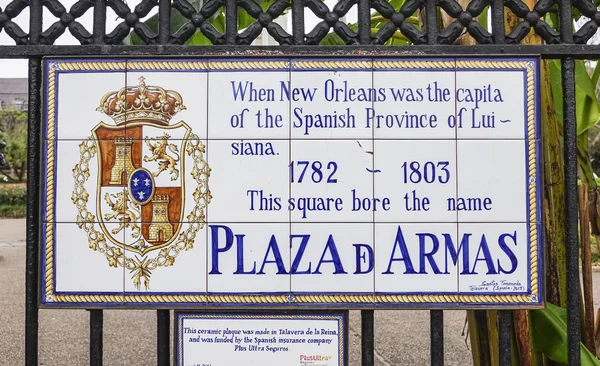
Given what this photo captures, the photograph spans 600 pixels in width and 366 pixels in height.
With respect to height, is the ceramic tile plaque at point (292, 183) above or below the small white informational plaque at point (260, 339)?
above

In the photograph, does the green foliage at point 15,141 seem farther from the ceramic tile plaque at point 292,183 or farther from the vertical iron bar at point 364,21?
the vertical iron bar at point 364,21

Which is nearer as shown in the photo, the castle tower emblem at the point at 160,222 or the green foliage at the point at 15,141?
the castle tower emblem at the point at 160,222

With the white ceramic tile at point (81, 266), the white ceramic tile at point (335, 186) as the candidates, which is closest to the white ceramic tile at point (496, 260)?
the white ceramic tile at point (335, 186)

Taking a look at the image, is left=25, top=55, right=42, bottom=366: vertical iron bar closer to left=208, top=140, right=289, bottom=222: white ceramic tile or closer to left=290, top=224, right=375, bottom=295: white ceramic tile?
left=208, top=140, right=289, bottom=222: white ceramic tile

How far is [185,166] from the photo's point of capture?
2.04 metres

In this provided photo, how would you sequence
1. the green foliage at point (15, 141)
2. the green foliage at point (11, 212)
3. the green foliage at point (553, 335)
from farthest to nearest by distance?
the green foliage at point (15, 141) → the green foliage at point (11, 212) → the green foliage at point (553, 335)

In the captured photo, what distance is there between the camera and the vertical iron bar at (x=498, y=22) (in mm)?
2000

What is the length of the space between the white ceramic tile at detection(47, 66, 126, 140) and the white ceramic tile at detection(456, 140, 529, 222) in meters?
1.42

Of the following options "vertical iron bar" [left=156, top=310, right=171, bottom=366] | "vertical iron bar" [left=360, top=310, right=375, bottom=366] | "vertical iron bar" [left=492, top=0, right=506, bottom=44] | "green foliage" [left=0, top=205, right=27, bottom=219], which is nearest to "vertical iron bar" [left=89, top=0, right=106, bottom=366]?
"vertical iron bar" [left=156, top=310, right=171, bottom=366]

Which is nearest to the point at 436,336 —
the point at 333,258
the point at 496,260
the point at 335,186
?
the point at 496,260

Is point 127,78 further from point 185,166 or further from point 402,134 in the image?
point 402,134

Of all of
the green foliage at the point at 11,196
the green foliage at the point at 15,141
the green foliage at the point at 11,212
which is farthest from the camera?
the green foliage at the point at 15,141

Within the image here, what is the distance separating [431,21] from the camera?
2.00 m

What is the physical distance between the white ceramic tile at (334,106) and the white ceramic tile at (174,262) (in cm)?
58
